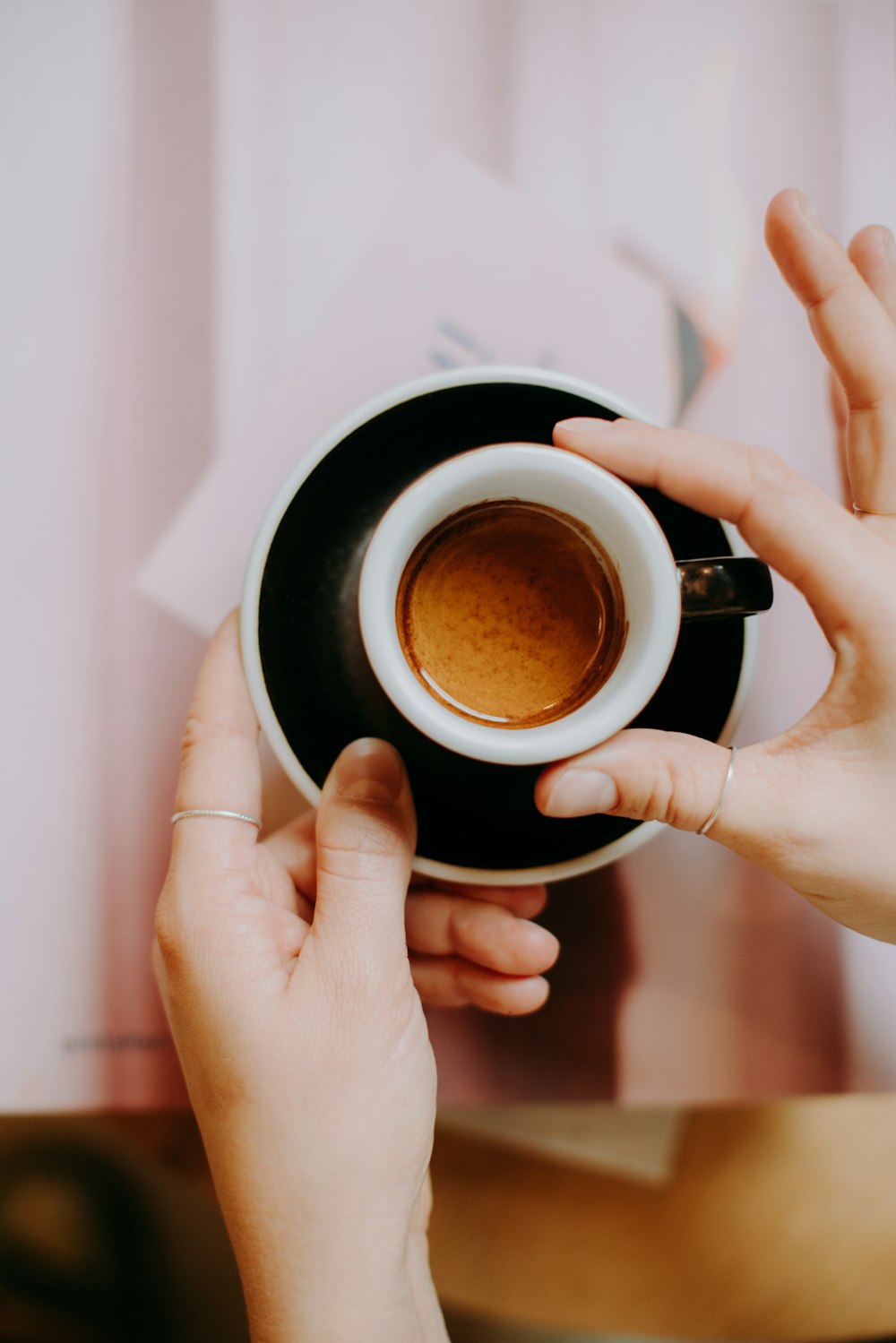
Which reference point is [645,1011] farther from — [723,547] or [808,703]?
[723,547]

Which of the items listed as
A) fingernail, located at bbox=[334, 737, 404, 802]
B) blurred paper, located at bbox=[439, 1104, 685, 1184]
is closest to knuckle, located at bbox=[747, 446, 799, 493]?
fingernail, located at bbox=[334, 737, 404, 802]

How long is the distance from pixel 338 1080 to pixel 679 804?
0.97 feet

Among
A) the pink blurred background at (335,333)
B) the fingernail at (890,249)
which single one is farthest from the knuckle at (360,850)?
the fingernail at (890,249)

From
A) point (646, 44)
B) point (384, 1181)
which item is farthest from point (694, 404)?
point (384, 1181)

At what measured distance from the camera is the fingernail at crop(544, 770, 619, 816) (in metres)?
0.54

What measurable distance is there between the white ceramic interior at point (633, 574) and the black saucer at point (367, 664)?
4.6 inches

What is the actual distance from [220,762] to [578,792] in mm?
274

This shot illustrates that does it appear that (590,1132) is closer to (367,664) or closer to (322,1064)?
(322,1064)

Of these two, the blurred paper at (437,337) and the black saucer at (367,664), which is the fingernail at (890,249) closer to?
the blurred paper at (437,337)

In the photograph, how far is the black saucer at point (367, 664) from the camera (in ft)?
2.09

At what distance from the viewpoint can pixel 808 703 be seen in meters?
0.84

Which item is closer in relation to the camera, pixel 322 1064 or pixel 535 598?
pixel 322 1064

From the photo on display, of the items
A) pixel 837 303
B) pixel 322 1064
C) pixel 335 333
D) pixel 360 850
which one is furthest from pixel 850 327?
pixel 322 1064

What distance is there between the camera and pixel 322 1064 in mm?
568
